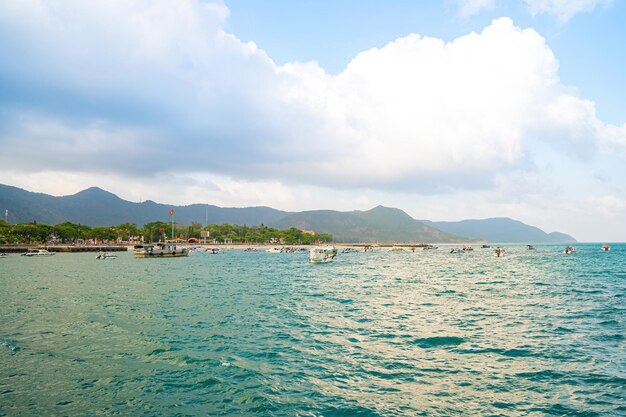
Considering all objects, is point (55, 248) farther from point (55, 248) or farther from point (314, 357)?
point (314, 357)

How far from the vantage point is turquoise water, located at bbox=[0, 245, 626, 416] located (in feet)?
44.7

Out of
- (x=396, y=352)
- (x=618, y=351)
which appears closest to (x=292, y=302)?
(x=396, y=352)

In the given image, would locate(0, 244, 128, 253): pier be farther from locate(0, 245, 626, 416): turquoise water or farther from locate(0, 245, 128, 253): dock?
locate(0, 245, 626, 416): turquoise water

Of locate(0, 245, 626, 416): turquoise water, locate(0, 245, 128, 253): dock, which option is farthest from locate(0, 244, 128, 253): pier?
locate(0, 245, 626, 416): turquoise water

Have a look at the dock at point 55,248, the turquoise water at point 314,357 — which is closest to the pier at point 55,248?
the dock at point 55,248

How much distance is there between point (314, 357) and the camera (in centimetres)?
1933

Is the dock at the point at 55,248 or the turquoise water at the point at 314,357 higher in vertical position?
the turquoise water at the point at 314,357

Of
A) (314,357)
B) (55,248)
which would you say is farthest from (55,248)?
(314,357)

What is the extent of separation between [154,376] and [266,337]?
27.1ft

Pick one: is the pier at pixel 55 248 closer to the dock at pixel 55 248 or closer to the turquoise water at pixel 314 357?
the dock at pixel 55 248

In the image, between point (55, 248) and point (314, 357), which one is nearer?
point (314, 357)

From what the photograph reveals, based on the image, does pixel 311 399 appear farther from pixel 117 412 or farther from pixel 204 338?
pixel 204 338

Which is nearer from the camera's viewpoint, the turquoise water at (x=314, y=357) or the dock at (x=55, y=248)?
the turquoise water at (x=314, y=357)

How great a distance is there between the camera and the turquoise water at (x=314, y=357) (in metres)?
13.6
